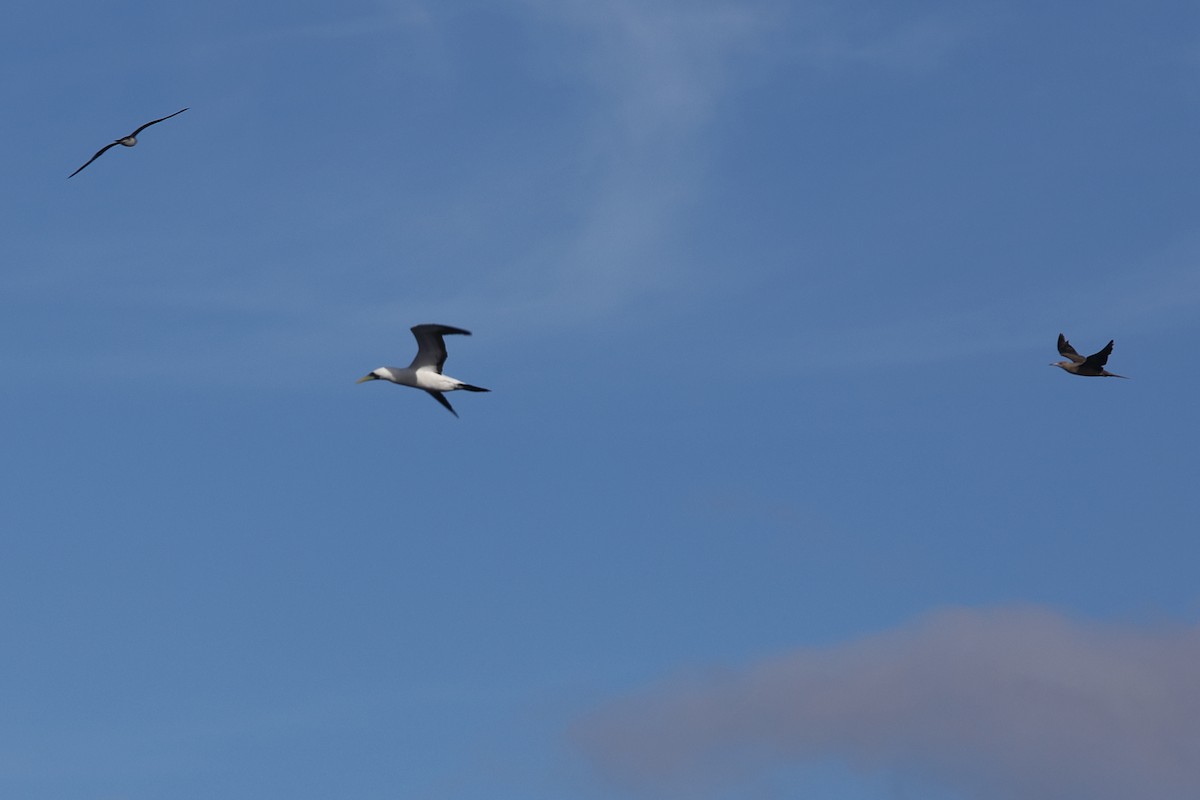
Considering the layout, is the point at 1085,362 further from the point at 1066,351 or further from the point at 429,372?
the point at 429,372

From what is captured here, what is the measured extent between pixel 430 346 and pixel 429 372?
4.88ft

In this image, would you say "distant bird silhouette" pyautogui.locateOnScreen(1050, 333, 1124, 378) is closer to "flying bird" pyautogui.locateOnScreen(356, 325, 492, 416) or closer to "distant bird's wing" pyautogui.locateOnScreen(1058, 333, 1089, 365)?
"distant bird's wing" pyautogui.locateOnScreen(1058, 333, 1089, 365)

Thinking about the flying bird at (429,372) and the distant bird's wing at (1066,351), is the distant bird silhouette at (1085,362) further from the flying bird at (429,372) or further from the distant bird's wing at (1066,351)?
the flying bird at (429,372)

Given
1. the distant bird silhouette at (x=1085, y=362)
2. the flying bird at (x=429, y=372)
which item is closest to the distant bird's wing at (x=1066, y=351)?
the distant bird silhouette at (x=1085, y=362)

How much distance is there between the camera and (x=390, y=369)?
3954 inches

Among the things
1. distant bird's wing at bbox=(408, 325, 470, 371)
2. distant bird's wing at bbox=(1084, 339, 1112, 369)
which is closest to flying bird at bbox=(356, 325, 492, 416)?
distant bird's wing at bbox=(408, 325, 470, 371)

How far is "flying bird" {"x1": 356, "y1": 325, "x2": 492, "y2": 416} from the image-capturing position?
97.7m

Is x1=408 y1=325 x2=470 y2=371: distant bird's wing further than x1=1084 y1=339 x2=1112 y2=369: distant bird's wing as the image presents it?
No

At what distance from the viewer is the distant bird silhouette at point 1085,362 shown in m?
113

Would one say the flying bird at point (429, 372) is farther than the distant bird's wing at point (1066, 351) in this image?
No

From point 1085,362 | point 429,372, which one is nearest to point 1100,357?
point 1085,362

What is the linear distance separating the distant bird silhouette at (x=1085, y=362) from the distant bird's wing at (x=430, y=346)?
36.7 metres

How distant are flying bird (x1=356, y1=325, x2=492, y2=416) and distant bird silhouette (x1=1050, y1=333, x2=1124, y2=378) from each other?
118 feet

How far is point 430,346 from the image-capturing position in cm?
9831
